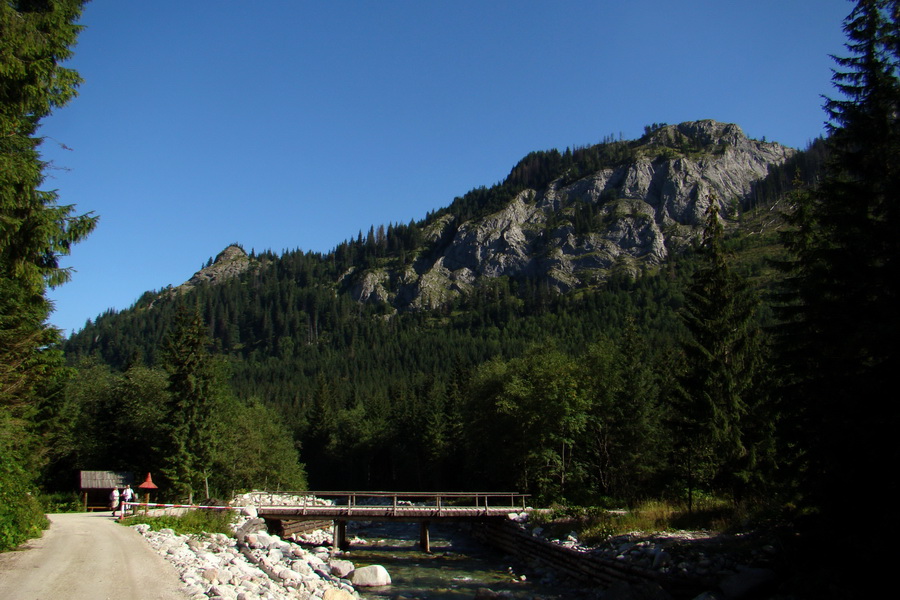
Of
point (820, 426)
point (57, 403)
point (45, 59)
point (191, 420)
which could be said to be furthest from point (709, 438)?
point (57, 403)

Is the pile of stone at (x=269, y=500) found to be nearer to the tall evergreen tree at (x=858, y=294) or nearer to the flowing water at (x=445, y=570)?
the flowing water at (x=445, y=570)

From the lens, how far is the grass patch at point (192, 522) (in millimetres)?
24016

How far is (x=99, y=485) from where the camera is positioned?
36.9 m

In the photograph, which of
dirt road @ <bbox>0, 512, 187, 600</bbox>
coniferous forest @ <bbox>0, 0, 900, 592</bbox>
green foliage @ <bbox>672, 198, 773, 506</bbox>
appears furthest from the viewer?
green foliage @ <bbox>672, 198, 773, 506</bbox>

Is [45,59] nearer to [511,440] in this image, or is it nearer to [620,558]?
[620,558]

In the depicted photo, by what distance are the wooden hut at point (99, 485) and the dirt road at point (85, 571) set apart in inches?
774

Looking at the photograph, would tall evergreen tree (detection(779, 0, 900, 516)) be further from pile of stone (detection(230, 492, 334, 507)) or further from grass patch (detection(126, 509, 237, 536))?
pile of stone (detection(230, 492, 334, 507))

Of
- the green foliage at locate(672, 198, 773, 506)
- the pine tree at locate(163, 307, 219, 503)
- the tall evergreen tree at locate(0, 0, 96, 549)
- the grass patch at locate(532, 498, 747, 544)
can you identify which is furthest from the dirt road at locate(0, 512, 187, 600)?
the green foliage at locate(672, 198, 773, 506)

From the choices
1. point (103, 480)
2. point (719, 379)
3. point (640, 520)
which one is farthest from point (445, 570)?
point (103, 480)

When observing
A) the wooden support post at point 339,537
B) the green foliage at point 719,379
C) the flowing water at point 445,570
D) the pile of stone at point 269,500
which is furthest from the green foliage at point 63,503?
the green foliage at point 719,379

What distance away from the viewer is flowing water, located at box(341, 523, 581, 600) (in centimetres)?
2386

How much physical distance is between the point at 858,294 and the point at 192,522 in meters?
26.8

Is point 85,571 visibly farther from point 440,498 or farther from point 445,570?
point 440,498

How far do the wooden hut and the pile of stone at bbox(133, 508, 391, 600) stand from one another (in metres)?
12.9
